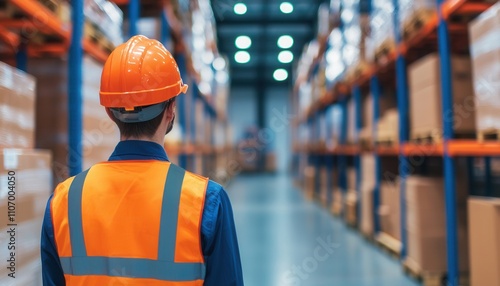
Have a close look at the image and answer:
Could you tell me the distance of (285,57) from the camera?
2197 centimetres

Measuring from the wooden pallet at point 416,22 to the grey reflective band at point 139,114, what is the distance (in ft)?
10.6

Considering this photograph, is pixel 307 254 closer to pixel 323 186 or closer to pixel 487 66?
pixel 487 66

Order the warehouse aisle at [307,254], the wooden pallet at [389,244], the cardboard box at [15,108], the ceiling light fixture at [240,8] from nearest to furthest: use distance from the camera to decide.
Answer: the cardboard box at [15,108], the warehouse aisle at [307,254], the wooden pallet at [389,244], the ceiling light fixture at [240,8]

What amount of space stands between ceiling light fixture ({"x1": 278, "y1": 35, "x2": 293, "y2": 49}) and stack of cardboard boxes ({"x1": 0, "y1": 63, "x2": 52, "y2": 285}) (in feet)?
57.6

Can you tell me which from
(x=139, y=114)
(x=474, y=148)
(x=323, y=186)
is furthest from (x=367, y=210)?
(x=139, y=114)

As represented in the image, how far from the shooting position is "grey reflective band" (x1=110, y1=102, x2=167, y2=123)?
117cm

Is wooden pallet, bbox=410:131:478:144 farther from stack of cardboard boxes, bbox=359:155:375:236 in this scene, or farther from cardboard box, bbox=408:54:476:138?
stack of cardboard boxes, bbox=359:155:375:236

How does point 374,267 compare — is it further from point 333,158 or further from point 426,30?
point 333,158

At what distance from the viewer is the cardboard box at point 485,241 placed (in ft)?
8.68

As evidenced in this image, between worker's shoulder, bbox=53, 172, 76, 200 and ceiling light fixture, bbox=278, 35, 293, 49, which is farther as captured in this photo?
ceiling light fixture, bbox=278, 35, 293, 49

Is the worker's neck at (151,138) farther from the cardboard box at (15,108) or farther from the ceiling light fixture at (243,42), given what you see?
the ceiling light fixture at (243,42)

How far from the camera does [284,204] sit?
954 centimetres

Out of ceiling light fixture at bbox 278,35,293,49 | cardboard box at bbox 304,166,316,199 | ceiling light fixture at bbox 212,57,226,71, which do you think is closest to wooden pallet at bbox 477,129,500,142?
cardboard box at bbox 304,166,316,199

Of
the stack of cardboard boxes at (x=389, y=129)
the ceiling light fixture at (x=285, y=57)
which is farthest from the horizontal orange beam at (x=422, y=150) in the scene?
the ceiling light fixture at (x=285, y=57)
